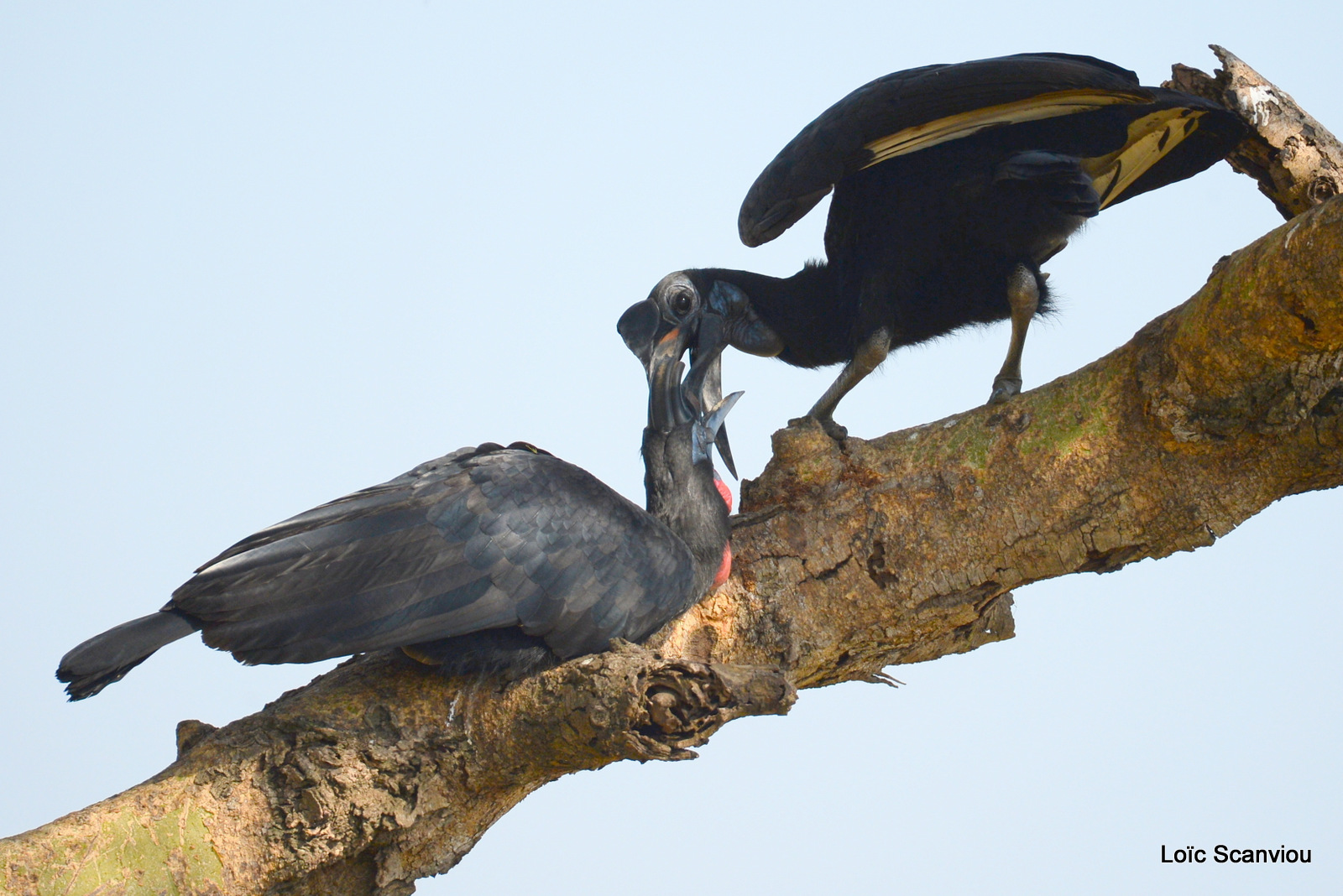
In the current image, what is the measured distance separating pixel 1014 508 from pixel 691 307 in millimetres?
1306

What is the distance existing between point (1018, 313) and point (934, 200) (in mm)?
442

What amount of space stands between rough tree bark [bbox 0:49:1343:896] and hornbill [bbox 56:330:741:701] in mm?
121

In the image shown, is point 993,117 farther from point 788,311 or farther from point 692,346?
point 692,346

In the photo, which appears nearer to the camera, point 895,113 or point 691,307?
point 895,113

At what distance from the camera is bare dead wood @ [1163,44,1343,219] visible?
355cm

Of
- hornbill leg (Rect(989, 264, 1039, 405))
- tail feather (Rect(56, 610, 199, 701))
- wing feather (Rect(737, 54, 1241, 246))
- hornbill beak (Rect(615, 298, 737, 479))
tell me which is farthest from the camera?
hornbill beak (Rect(615, 298, 737, 479))

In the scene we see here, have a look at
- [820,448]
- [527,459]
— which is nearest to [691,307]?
[820,448]

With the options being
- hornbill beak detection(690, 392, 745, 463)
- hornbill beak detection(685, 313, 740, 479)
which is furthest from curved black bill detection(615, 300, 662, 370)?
hornbill beak detection(690, 392, 745, 463)

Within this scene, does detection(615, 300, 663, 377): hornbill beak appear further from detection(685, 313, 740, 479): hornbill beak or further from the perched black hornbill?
detection(685, 313, 740, 479): hornbill beak

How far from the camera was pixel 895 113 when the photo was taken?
3340 mm

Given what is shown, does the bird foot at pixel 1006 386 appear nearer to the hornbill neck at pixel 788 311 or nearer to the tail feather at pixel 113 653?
the hornbill neck at pixel 788 311

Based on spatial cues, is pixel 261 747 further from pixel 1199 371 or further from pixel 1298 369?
pixel 1298 369

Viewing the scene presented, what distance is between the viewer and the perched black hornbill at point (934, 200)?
3322 millimetres

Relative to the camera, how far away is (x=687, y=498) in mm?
3416
